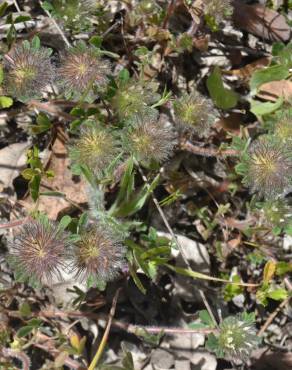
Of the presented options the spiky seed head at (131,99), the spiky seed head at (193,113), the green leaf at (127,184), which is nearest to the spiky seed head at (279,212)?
the spiky seed head at (193,113)

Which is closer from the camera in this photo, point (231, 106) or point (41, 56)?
point (41, 56)

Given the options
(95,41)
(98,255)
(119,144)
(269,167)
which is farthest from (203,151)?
(98,255)

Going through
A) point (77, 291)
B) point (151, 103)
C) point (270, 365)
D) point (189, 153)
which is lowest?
point (270, 365)

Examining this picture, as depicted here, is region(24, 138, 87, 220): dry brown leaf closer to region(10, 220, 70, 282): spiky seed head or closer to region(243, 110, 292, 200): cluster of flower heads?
region(10, 220, 70, 282): spiky seed head

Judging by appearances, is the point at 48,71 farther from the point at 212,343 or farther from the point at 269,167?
the point at 212,343

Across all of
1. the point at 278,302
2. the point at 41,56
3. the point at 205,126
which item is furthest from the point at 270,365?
the point at 41,56

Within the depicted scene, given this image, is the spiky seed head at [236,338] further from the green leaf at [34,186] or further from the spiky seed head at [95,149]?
the green leaf at [34,186]

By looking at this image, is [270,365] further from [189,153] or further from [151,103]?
[151,103]
